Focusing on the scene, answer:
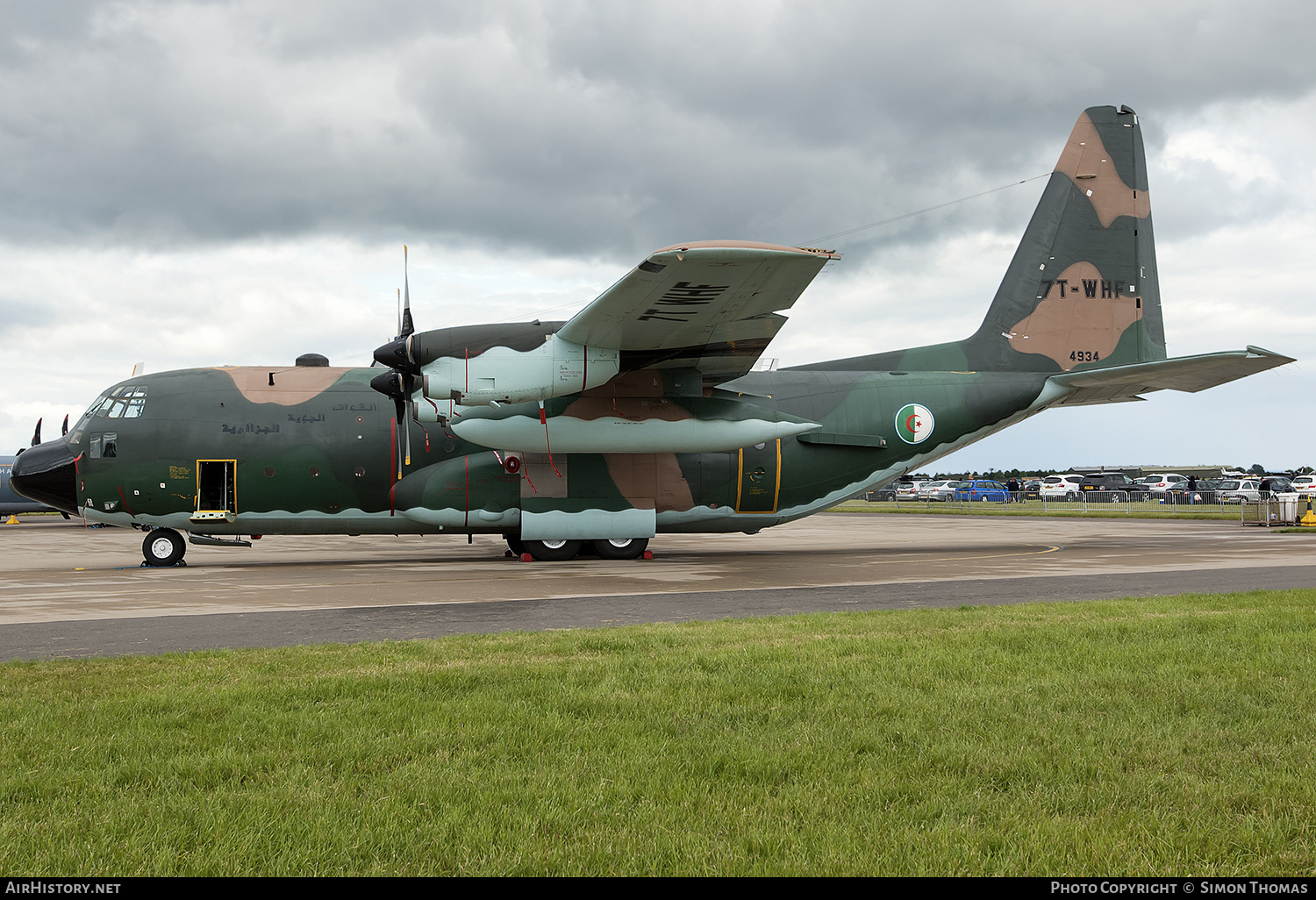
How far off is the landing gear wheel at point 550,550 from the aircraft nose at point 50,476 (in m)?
9.11

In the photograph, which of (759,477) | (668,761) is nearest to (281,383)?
(759,477)

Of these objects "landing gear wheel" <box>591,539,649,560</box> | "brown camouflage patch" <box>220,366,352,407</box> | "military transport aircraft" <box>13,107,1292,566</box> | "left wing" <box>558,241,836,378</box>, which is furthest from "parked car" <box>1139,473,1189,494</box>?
"brown camouflage patch" <box>220,366,352,407</box>

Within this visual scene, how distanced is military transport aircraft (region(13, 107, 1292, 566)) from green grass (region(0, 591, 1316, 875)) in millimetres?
8881

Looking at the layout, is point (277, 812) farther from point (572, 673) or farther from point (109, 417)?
Result: point (109, 417)

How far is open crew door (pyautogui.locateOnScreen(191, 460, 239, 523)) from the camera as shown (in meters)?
17.3

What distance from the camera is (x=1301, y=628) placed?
7.71 meters

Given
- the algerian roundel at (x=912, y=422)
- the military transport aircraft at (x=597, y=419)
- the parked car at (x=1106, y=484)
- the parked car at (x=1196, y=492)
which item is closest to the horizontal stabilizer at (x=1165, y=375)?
the military transport aircraft at (x=597, y=419)

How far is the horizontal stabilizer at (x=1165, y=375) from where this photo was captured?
17.5 metres

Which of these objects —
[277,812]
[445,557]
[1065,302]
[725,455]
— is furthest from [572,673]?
[1065,302]

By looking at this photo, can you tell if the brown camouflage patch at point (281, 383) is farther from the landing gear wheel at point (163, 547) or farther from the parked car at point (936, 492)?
the parked car at point (936, 492)

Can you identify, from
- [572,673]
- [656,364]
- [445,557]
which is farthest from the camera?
[445,557]

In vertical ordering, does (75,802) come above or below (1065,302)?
below

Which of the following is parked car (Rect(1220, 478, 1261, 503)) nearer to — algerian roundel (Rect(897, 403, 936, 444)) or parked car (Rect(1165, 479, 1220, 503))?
parked car (Rect(1165, 479, 1220, 503))
